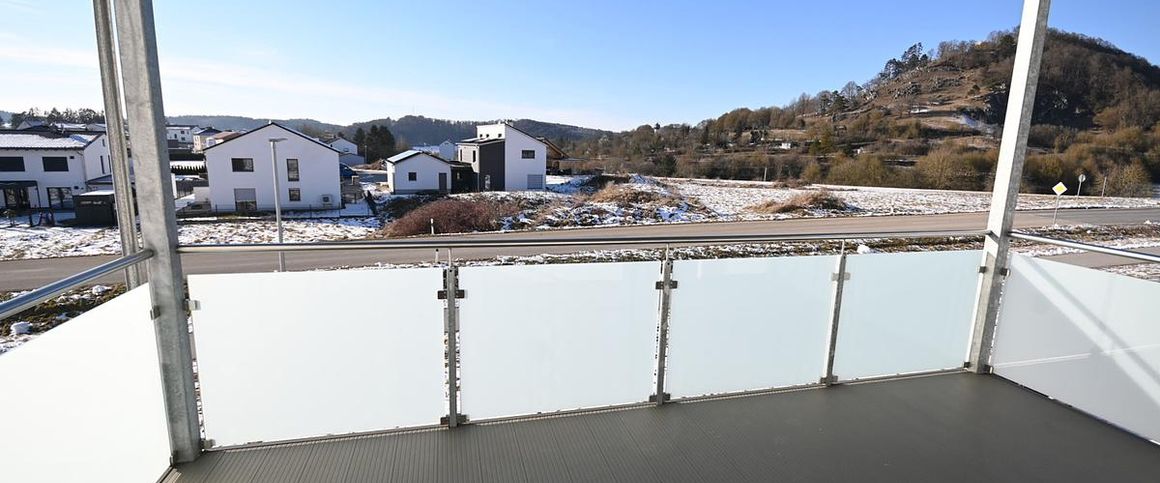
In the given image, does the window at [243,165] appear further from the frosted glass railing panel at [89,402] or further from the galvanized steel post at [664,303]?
the galvanized steel post at [664,303]

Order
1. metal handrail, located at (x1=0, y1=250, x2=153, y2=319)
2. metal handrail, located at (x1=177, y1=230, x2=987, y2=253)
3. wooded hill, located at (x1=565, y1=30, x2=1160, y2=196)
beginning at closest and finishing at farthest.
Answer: metal handrail, located at (x1=0, y1=250, x2=153, y2=319), metal handrail, located at (x1=177, y1=230, x2=987, y2=253), wooded hill, located at (x1=565, y1=30, x2=1160, y2=196)

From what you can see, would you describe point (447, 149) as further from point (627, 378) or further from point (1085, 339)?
point (1085, 339)

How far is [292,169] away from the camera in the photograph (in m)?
21.6

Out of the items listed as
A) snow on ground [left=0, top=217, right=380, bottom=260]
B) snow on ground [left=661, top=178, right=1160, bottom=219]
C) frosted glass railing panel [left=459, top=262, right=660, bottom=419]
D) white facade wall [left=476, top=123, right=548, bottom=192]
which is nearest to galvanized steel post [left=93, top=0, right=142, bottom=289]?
frosted glass railing panel [left=459, top=262, right=660, bottom=419]

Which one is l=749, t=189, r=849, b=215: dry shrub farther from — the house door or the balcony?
the house door

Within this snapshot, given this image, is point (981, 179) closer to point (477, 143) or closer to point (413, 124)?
point (477, 143)

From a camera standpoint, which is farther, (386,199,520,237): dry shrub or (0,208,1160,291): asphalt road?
(386,199,520,237): dry shrub

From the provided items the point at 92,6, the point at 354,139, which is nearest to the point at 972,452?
the point at 92,6

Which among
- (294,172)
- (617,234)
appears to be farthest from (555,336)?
(294,172)

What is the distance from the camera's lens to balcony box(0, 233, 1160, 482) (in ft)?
5.84

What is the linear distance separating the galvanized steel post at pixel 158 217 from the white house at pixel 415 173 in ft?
83.1

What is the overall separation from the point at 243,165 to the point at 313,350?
75.3 ft

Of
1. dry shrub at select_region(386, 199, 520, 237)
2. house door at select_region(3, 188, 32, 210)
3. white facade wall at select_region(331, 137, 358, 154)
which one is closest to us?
dry shrub at select_region(386, 199, 520, 237)

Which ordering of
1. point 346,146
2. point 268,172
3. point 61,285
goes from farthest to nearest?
point 346,146 < point 268,172 < point 61,285
